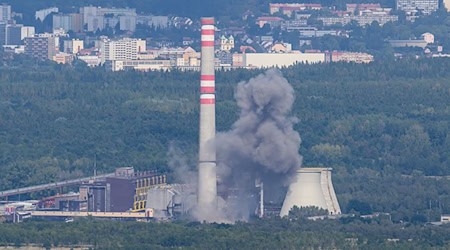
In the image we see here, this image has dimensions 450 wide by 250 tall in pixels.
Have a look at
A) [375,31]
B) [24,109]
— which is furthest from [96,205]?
[375,31]

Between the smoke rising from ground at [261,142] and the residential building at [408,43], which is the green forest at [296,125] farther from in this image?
the residential building at [408,43]

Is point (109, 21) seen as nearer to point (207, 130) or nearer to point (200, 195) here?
point (207, 130)

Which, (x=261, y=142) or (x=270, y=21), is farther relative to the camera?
(x=270, y=21)

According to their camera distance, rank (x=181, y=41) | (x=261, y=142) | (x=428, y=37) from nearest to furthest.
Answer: (x=261, y=142), (x=428, y=37), (x=181, y=41)

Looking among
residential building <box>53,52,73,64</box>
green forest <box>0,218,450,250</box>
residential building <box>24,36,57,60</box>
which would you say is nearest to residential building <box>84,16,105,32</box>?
residential building <box>24,36,57,60</box>

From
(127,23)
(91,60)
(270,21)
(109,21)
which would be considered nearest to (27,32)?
(109,21)

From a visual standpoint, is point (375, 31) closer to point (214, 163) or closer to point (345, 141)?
point (345, 141)
